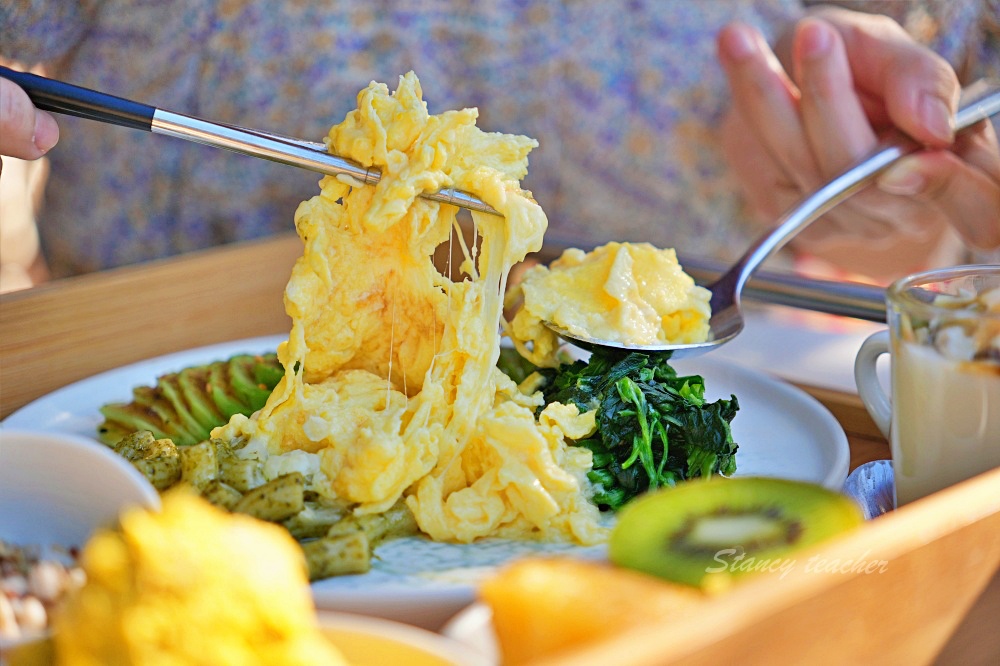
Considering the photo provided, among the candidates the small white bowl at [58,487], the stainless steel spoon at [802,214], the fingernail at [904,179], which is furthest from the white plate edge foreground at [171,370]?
the fingernail at [904,179]

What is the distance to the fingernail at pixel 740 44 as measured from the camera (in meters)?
2.88

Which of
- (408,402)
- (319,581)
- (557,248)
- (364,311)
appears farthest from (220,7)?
(319,581)

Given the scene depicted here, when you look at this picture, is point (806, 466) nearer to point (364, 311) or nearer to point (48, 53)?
point (364, 311)

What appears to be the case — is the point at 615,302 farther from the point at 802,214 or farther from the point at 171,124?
the point at 171,124

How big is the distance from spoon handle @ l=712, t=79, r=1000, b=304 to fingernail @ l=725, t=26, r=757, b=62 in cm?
66

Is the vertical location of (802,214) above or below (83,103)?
below

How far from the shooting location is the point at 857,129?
8.67 ft

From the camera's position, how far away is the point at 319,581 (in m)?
1.18

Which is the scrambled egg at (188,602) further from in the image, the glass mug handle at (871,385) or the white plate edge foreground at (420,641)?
the glass mug handle at (871,385)

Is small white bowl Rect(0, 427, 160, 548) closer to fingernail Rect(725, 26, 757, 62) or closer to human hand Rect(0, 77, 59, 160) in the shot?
human hand Rect(0, 77, 59, 160)

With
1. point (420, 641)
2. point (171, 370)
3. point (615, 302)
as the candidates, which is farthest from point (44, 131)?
point (420, 641)

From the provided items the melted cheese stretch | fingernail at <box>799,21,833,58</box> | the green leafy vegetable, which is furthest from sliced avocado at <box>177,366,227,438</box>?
fingernail at <box>799,21,833,58</box>

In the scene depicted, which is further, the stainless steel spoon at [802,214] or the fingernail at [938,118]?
the fingernail at [938,118]

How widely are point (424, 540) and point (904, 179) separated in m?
1.78
